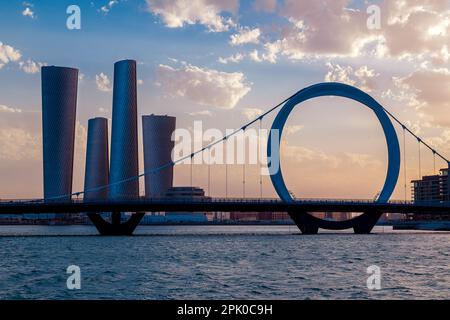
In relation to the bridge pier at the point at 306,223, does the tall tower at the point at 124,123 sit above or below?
above

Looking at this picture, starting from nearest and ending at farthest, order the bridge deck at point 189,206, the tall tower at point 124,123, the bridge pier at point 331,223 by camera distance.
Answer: the bridge deck at point 189,206 → the bridge pier at point 331,223 → the tall tower at point 124,123

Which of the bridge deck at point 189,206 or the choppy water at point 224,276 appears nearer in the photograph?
the choppy water at point 224,276

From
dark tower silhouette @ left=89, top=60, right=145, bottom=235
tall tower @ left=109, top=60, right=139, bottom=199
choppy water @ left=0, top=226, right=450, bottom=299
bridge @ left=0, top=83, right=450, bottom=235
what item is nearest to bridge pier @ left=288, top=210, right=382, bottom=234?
bridge @ left=0, top=83, right=450, bottom=235

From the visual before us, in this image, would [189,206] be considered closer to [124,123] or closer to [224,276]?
[224,276]

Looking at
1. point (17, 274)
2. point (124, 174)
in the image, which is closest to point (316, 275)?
point (17, 274)

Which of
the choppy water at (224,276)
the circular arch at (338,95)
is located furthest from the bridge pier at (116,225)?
the choppy water at (224,276)

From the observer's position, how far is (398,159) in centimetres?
9425

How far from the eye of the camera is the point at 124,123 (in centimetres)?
16800

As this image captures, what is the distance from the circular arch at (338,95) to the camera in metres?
86.8

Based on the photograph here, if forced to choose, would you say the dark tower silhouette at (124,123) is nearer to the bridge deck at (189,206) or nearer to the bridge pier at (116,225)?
the bridge pier at (116,225)

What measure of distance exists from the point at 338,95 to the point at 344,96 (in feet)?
3.54

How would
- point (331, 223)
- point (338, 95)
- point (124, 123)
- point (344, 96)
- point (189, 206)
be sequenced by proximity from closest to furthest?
point (189, 206), point (331, 223), point (338, 95), point (344, 96), point (124, 123)

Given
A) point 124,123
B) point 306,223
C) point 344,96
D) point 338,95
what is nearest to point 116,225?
point 306,223
